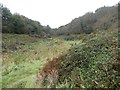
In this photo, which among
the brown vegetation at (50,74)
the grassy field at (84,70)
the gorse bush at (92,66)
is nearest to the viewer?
the gorse bush at (92,66)

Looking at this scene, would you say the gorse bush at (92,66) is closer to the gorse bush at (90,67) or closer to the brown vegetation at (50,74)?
the gorse bush at (90,67)

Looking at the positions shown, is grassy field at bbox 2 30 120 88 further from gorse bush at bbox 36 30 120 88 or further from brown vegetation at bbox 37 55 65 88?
brown vegetation at bbox 37 55 65 88

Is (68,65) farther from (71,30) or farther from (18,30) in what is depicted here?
(71,30)

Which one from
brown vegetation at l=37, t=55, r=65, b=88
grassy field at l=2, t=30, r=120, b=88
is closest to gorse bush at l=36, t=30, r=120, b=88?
grassy field at l=2, t=30, r=120, b=88

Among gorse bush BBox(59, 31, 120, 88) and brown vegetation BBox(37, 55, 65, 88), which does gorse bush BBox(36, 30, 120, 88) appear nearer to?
gorse bush BBox(59, 31, 120, 88)

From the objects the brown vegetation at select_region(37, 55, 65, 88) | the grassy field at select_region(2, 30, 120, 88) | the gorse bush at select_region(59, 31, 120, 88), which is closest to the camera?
the gorse bush at select_region(59, 31, 120, 88)

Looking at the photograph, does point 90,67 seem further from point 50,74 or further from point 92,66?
point 50,74

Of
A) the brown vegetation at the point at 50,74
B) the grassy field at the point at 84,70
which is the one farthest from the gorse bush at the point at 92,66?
the brown vegetation at the point at 50,74

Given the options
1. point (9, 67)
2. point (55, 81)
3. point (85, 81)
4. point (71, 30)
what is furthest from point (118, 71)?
point (71, 30)

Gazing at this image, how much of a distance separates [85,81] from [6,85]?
3.77m

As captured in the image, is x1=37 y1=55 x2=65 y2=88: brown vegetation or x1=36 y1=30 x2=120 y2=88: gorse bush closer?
x1=36 y1=30 x2=120 y2=88: gorse bush

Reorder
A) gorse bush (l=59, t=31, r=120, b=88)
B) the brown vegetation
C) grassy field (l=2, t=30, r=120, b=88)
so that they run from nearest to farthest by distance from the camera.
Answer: gorse bush (l=59, t=31, r=120, b=88), grassy field (l=2, t=30, r=120, b=88), the brown vegetation

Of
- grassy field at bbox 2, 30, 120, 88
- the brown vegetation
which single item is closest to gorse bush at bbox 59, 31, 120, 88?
grassy field at bbox 2, 30, 120, 88

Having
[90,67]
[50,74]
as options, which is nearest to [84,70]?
[90,67]
